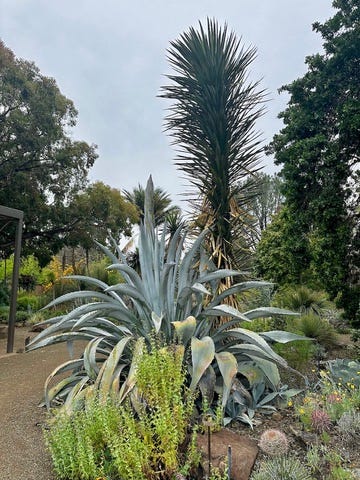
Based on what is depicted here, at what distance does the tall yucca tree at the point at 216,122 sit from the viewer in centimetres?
429

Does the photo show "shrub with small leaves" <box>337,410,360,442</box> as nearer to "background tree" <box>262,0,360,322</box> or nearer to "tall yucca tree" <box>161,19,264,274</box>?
"tall yucca tree" <box>161,19,264,274</box>

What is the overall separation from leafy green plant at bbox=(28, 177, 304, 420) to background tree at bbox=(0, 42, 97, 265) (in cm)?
700

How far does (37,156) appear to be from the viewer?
10.3 m

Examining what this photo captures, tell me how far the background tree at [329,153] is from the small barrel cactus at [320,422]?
2819 mm

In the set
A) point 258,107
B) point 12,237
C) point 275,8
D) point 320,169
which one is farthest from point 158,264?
point 12,237

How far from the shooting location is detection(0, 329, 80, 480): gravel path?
212cm

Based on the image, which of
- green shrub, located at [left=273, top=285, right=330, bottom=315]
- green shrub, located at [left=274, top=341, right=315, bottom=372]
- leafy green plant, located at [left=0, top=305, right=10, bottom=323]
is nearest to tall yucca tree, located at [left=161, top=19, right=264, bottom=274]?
green shrub, located at [left=274, top=341, right=315, bottom=372]

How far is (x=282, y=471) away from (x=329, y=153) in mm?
4184

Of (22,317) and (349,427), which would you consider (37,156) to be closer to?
(22,317)

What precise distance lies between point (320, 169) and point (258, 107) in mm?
1366

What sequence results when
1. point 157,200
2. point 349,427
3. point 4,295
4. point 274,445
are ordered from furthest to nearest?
point 157,200, point 4,295, point 349,427, point 274,445

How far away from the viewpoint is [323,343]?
5230 mm

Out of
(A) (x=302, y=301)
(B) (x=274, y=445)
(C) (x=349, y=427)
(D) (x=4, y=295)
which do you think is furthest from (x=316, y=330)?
(D) (x=4, y=295)

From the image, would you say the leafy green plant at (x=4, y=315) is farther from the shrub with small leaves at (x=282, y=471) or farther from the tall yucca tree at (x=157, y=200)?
the shrub with small leaves at (x=282, y=471)
